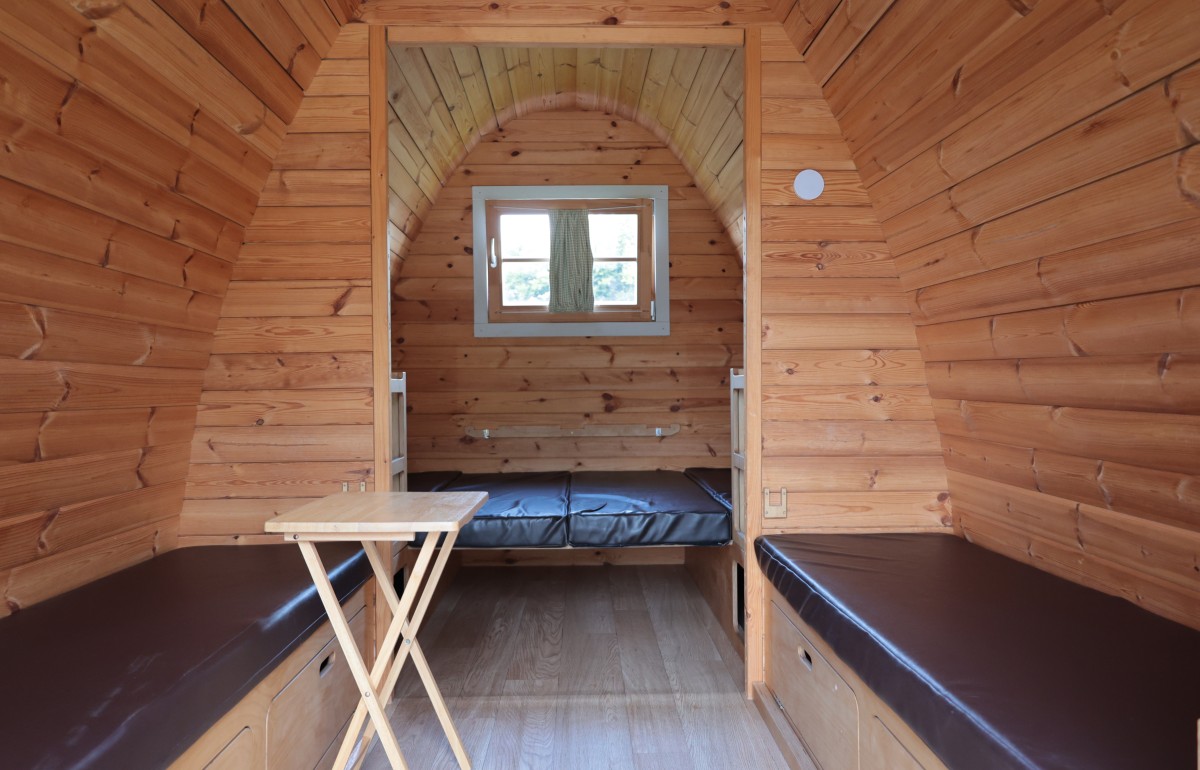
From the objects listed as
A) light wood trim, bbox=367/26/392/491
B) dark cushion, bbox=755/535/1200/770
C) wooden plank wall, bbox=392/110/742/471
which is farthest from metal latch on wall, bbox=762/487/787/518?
wooden plank wall, bbox=392/110/742/471

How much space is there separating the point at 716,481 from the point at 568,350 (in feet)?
3.69

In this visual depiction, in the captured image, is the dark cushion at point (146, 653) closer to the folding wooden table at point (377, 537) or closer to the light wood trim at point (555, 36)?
the folding wooden table at point (377, 537)

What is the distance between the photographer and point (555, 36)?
2.13 m

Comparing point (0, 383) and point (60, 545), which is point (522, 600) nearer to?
point (60, 545)

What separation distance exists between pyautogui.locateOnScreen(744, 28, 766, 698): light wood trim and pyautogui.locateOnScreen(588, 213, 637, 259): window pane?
5.25 feet

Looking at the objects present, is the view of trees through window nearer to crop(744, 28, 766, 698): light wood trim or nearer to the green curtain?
the green curtain

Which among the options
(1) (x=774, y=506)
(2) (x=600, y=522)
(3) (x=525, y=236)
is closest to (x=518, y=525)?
(2) (x=600, y=522)

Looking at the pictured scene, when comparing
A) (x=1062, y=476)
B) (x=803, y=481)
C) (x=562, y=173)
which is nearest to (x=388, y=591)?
(x=803, y=481)

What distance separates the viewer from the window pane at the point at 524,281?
12.2 ft

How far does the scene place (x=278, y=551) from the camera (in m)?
2.04

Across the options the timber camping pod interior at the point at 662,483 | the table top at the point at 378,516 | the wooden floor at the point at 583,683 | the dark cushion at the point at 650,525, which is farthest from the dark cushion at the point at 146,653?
the dark cushion at the point at 650,525

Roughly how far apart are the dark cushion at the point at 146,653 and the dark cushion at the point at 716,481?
1.53 meters

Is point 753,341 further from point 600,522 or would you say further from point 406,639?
point 406,639

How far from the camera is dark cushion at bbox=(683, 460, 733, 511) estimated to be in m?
2.81
